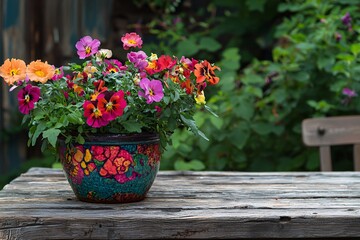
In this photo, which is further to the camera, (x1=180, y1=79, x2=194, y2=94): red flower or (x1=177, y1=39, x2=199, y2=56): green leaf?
(x1=177, y1=39, x2=199, y2=56): green leaf

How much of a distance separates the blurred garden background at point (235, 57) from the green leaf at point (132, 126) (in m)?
1.69

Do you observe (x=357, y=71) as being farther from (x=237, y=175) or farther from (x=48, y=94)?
(x=48, y=94)

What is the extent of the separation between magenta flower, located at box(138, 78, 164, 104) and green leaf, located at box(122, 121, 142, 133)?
0.23ft

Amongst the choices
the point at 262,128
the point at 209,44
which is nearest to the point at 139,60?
the point at 262,128

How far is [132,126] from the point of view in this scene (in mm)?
1862

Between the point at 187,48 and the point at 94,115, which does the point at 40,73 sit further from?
the point at 187,48

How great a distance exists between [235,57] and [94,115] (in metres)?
2.66

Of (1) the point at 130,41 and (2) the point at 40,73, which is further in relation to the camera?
(1) the point at 130,41

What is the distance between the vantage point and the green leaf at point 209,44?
481 centimetres

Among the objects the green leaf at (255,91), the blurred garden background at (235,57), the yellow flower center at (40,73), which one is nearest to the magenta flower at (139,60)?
the yellow flower center at (40,73)

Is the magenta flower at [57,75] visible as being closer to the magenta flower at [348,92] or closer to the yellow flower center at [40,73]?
the yellow flower center at [40,73]

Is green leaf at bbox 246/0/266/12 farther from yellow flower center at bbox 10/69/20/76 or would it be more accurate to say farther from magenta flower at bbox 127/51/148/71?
yellow flower center at bbox 10/69/20/76

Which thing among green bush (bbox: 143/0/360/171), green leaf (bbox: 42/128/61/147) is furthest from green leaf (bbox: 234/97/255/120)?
green leaf (bbox: 42/128/61/147)

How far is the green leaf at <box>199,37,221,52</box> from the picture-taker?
481cm
